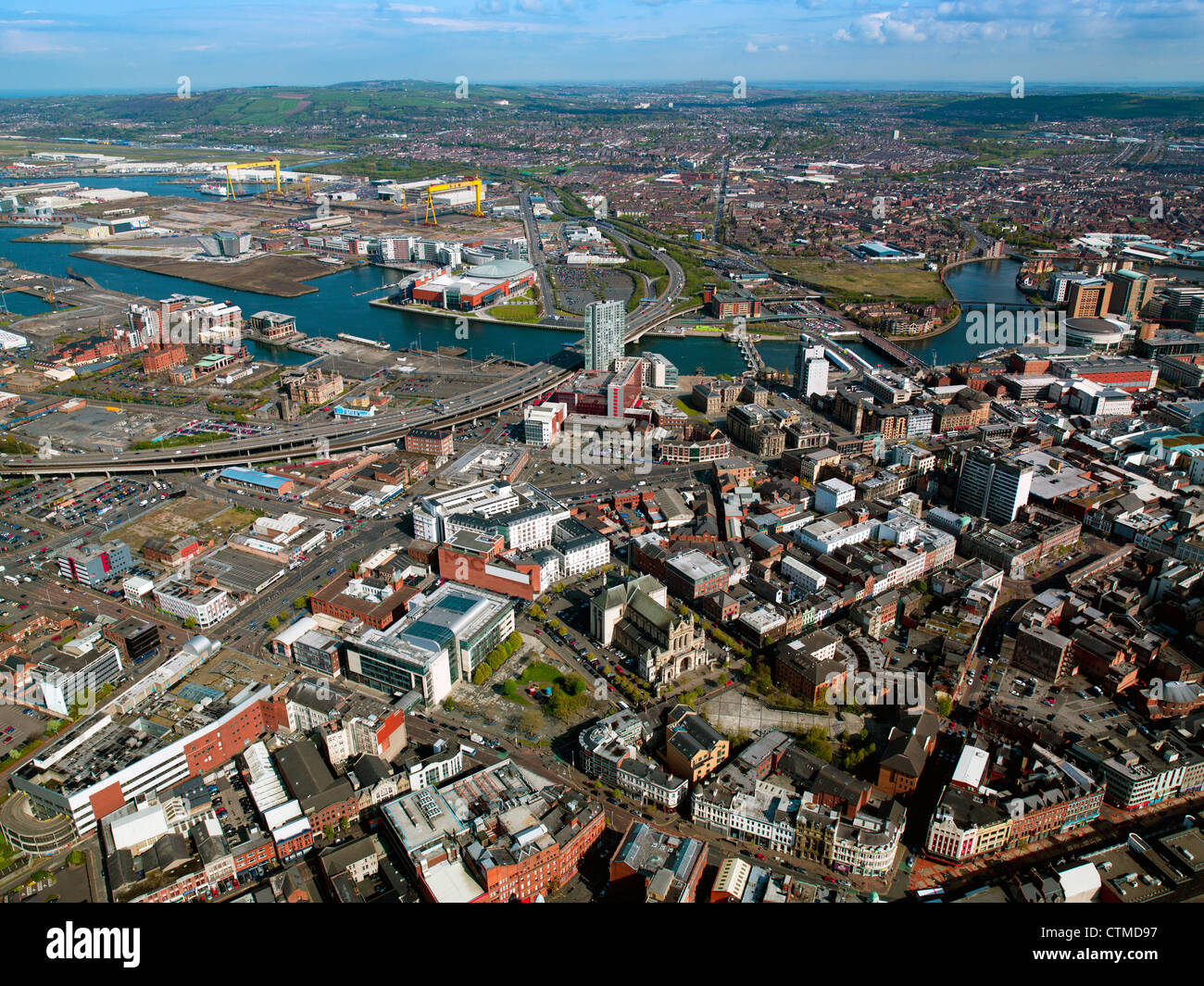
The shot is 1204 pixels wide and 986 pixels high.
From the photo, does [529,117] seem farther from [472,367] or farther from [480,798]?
[480,798]

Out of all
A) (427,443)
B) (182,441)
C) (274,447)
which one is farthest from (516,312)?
(182,441)

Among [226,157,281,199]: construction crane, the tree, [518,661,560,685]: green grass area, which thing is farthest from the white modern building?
[226,157,281,199]: construction crane

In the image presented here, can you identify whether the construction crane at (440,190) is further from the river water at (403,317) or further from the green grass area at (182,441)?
the green grass area at (182,441)

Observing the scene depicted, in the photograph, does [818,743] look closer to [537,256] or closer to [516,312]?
[516,312]

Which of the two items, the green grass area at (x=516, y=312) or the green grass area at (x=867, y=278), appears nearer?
the green grass area at (x=516, y=312)

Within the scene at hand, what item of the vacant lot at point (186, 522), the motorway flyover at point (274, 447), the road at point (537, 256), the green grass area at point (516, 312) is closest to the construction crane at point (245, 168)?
the road at point (537, 256)

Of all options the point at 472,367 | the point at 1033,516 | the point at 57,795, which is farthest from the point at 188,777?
the point at 472,367

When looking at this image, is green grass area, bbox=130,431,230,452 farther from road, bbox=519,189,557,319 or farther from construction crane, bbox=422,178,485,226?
construction crane, bbox=422,178,485,226
